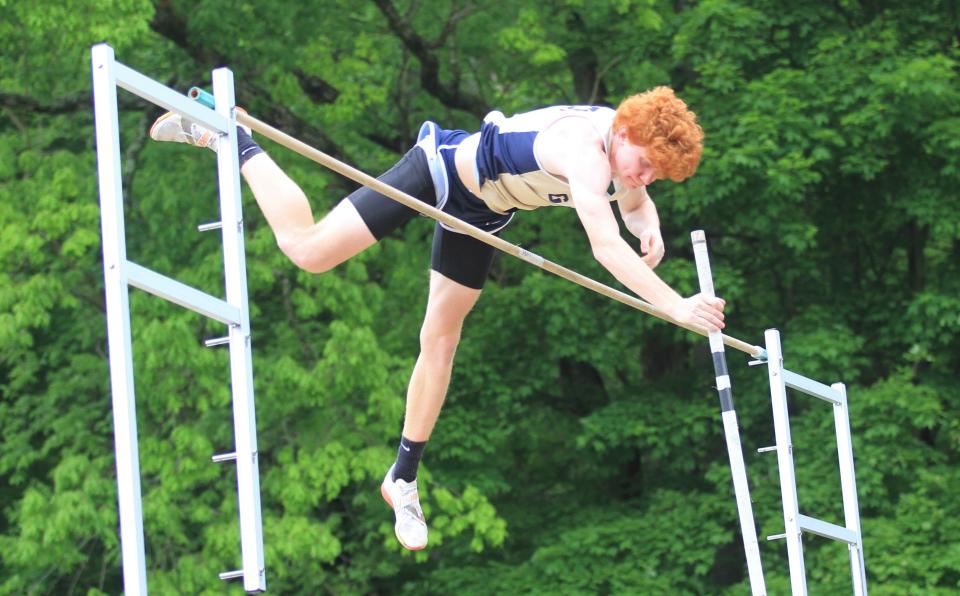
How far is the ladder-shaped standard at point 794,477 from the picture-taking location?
4324mm

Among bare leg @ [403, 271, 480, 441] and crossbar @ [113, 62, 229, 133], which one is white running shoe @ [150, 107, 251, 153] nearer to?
crossbar @ [113, 62, 229, 133]

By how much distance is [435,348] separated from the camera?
4367mm

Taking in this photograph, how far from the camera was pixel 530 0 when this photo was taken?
11.1 m

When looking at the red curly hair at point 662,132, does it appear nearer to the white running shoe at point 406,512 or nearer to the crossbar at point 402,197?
the crossbar at point 402,197

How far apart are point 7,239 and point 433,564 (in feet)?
13.6

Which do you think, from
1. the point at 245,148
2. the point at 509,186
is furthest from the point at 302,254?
the point at 509,186

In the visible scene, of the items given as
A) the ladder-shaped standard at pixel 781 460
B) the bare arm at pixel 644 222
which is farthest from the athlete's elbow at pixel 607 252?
the bare arm at pixel 644 222

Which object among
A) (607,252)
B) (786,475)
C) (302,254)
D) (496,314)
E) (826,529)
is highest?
(496,314)

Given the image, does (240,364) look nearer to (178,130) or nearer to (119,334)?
(119,334)

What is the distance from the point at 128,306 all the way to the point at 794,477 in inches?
92.4

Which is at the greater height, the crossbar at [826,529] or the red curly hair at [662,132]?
the red curly hair at [662,132]

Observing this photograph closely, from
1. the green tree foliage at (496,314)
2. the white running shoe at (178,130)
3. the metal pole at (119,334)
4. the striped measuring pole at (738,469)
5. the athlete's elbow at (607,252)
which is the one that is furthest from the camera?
the green tree foliage at (496,314)

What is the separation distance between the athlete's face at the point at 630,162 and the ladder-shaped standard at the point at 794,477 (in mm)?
861

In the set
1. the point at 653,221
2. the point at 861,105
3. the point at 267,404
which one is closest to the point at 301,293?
the point at 267,404
